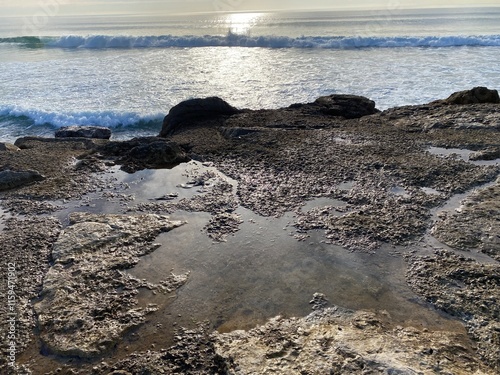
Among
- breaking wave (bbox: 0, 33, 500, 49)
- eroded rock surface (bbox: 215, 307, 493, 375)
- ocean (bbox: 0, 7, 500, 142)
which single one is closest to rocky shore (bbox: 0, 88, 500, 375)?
eroded rock surface (bbox: 215, 307, 493, 375)

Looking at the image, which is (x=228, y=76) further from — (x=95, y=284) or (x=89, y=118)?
(x=95, y=284)

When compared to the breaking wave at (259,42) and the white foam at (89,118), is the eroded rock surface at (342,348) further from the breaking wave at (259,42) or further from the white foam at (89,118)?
the breaking wave at (259,42)

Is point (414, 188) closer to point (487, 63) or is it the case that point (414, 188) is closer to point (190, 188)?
point (190, 188)

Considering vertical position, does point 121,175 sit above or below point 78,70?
below

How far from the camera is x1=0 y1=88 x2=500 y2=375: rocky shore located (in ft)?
7.81

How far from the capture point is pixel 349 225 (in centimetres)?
373

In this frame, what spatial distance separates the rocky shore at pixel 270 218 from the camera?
7.81 feet

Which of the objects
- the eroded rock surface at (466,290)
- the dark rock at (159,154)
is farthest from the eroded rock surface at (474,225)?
the dark rock at (159,154)

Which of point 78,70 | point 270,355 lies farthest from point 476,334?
point 78,70

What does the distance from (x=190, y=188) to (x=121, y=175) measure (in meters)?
1.13

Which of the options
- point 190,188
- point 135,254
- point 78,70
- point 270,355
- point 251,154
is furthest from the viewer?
point 78,70

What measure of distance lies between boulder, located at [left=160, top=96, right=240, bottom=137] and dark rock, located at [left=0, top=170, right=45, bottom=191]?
2873 millimetres

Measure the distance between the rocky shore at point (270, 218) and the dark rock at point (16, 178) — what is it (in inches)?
0.8

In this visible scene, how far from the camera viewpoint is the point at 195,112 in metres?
7.68
